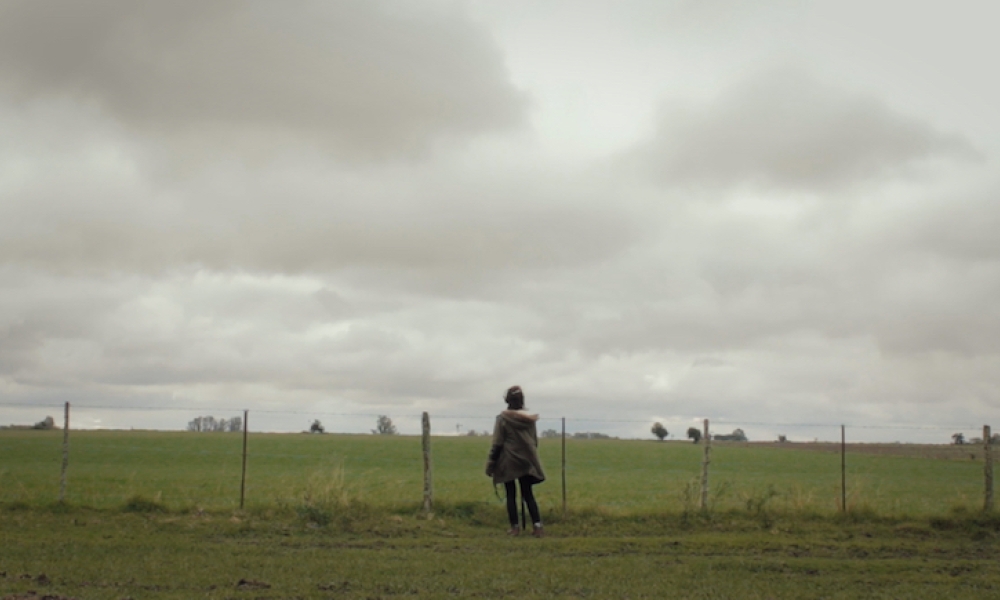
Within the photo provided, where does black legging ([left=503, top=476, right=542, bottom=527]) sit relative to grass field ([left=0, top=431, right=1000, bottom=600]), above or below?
above

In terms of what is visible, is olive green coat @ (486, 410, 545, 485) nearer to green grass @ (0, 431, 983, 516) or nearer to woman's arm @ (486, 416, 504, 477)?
woman's arm @ (486, 416, 504, 477)

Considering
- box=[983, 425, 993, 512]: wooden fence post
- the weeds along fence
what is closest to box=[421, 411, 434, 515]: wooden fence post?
the weeds along fence

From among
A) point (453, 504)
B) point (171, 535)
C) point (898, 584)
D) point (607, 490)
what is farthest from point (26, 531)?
point (607, 490)

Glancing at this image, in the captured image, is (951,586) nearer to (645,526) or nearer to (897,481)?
(645,526)

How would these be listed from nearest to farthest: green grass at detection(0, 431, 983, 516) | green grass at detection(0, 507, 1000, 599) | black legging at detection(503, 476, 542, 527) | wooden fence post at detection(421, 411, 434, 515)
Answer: green grass at detection(0, 507, 1000, 599) < black legging at detection(503, 476, 542, 527) < wooden fence post at detection(421, 411, 434, 515) < green grass at detection(0, 431, 983, 516)

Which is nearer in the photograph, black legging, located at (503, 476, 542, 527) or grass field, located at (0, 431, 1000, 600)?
grass field, located at (0, 431, 1000, 600)

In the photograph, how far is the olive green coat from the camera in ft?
42.0

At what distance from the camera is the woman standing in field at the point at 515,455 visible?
1279 centimetres

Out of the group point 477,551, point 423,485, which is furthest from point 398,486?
point 477,551

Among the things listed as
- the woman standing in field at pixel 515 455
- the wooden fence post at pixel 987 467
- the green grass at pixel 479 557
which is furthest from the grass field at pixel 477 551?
the woman standing in field at pixel 515 455

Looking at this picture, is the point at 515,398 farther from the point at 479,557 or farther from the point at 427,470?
the point at 479,557

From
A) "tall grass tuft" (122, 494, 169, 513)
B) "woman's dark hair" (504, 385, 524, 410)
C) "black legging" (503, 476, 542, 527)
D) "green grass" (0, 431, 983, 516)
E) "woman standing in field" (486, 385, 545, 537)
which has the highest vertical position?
"woman's dark hair" (504, 385, 524, 410)

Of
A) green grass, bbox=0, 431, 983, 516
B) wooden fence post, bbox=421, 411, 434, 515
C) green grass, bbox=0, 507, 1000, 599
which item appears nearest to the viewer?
green grass, bbox=0, 507, 1000, 599

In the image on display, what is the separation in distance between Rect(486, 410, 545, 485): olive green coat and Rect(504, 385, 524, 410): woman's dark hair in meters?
0.13
